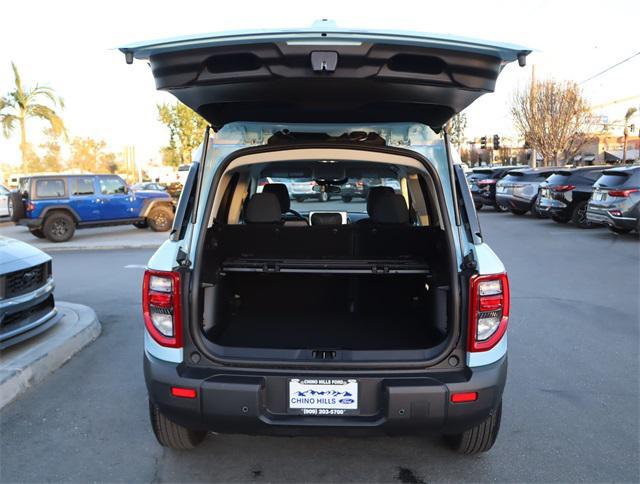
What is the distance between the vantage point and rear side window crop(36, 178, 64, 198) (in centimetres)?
1374

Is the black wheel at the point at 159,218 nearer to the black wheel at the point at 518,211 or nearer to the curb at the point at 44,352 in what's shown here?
the curb at the point at 44,352

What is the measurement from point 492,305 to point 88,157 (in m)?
72.9

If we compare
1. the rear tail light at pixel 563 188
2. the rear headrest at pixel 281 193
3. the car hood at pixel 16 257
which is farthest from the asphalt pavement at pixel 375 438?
the rear tail light at pixel 563 188

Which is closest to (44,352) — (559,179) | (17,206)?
(17,206)

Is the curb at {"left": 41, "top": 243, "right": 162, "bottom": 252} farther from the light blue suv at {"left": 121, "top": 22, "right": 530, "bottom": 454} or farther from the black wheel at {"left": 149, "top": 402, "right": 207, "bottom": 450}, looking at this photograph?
the black wheel at {"left": 149, "top": 402, "right": 207, "bottom": 450}

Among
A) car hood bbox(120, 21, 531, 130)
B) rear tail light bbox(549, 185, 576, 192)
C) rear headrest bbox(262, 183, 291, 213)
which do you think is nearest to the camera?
car hood bbox(120, 21, 531, 130)

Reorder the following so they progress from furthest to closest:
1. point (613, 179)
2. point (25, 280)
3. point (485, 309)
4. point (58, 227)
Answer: point (58, 227)
point (613, 179)
point (25, 280)
point (485, 309)

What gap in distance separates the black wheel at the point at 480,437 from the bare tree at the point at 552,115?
31021 mm

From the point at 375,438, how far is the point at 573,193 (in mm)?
13001

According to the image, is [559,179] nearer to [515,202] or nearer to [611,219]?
[515,202]

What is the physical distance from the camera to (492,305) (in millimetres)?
2621

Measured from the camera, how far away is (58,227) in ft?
45.0

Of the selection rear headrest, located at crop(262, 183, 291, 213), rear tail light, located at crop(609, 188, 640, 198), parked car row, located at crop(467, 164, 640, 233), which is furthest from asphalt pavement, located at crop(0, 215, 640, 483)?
rear tail light, located at crop(609, 188, 640, 198)

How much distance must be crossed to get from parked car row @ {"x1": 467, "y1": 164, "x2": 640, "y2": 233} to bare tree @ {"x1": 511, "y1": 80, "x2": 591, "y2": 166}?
37.1 feet
